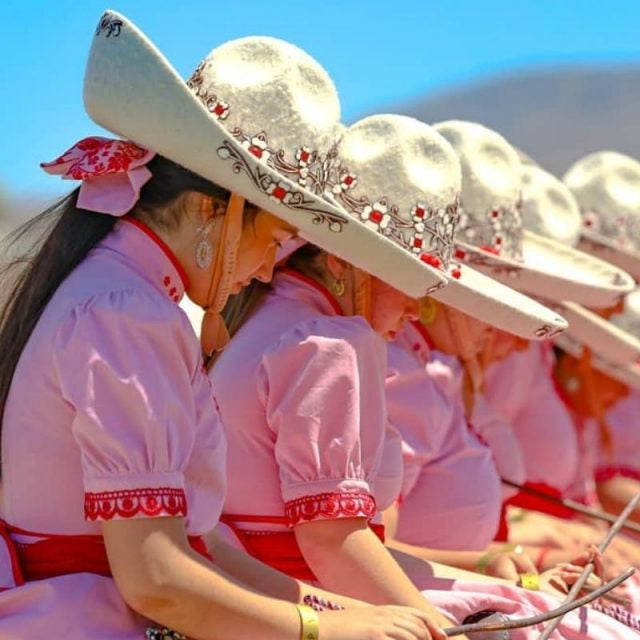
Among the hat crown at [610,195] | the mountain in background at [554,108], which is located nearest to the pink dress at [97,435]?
the hat crown at [610,195]

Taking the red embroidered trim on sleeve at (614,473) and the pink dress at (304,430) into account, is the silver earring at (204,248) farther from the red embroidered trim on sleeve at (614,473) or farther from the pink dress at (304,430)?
the red embroidered trim on sleeve at (614,473)

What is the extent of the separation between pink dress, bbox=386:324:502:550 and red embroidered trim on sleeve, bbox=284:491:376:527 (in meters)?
1.01

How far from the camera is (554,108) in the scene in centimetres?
2816

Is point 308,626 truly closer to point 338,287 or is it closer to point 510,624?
point 510,624

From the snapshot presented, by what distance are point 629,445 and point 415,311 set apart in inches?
99.4

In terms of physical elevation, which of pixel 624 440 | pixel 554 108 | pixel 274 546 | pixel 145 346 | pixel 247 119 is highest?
pixel 554 108

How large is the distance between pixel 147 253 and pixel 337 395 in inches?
17.3

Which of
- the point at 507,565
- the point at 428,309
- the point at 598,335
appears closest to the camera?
the point at 507,565

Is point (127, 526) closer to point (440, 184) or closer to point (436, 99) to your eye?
point (440, 184)

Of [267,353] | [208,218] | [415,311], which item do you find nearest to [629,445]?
[415,311]

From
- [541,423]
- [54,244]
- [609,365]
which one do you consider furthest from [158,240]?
[609,365]

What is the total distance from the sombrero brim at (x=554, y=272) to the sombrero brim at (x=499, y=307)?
0.55m

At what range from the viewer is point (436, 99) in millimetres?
29484

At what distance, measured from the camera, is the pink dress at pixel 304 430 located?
94.6 inches
